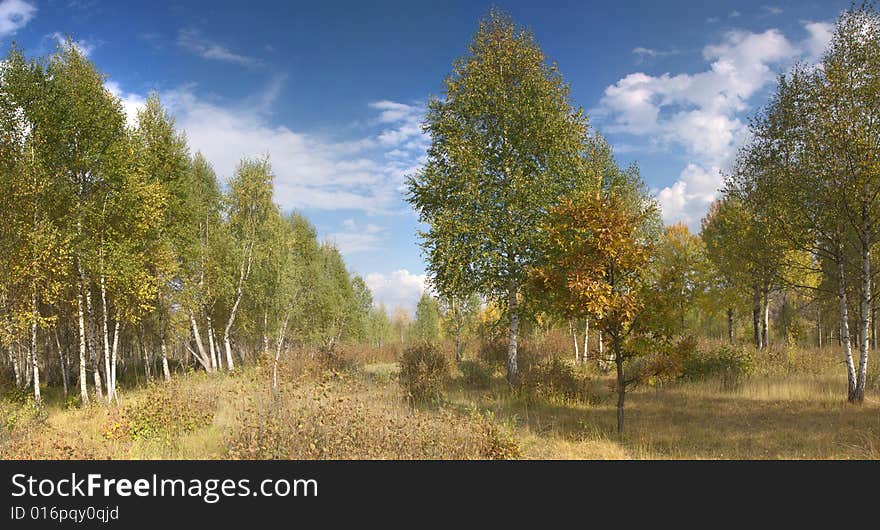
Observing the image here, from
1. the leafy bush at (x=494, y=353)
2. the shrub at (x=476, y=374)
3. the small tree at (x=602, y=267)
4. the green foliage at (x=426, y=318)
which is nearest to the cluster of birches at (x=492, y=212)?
the small tree at (x=602, y=267)

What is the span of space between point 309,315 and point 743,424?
28.0 meters

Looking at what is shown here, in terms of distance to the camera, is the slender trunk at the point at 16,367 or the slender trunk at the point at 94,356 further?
the slender trunk at the point at 16,367

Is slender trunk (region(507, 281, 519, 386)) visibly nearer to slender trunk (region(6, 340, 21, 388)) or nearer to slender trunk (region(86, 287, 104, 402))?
slender trunk (region(86, 287, 104, 402))

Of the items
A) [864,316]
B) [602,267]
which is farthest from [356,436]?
[864,316]

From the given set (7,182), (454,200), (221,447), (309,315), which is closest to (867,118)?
(454,200)

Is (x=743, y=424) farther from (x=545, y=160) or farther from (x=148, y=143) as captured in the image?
(x=148, y=143)

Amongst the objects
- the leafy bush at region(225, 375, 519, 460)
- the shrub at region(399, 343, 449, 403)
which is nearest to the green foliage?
the shrub at region(399, 343, 449, 403)

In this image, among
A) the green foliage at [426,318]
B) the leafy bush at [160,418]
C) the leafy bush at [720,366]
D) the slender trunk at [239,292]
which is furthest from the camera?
the green foliage at [426,318]

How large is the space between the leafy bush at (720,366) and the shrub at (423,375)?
1016 cm

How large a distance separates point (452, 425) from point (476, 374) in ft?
32.8

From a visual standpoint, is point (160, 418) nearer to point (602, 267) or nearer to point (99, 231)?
point (99, 231)

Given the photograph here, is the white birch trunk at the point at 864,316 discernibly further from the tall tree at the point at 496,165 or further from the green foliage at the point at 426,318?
the green foliage at the point at 426,318

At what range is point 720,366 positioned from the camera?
19.4 metres

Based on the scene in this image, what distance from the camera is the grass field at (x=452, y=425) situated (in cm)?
898
